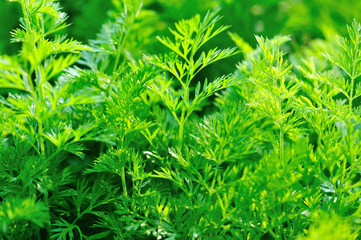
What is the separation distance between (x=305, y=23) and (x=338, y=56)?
710mm

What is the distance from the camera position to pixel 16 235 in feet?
2.00

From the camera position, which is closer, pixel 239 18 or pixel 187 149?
pixel 187 149

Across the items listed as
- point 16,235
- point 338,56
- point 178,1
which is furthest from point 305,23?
point 16,235

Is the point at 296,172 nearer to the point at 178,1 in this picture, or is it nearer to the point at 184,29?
the point at 184,29

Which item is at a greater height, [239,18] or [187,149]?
[239,18]

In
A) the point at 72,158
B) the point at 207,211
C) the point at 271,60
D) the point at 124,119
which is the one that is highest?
the point at 271,60

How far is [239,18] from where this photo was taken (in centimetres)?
126

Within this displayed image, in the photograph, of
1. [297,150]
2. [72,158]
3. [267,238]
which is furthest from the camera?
[72,158]

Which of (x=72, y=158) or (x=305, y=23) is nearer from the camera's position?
(x=72, y=158)

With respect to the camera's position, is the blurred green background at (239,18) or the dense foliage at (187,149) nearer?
the dense foliage at (187,149)

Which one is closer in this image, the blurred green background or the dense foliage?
the dense foliage

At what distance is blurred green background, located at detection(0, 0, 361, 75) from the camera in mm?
1181

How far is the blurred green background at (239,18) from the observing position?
1.18 meters

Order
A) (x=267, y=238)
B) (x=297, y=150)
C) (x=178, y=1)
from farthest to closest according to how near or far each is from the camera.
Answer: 1. (x=178, y=1)
2. (x=267, y=238)
3. (x=297, y=150)
